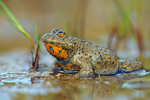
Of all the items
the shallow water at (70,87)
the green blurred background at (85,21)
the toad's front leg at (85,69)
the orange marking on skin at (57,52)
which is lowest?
the shallow water at (70,87)

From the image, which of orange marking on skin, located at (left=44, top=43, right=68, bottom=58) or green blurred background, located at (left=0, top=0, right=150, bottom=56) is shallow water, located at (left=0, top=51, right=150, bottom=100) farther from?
green blurred background, located at (left=0, top=0, right=150, bottom=56)

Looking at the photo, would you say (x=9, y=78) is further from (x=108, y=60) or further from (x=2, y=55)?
(x=2, y=55)

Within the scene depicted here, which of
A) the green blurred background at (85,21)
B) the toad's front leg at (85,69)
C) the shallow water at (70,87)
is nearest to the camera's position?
the shallow water at (70,87)

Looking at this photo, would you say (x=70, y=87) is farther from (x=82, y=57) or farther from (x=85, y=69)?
(x=82, y=57)

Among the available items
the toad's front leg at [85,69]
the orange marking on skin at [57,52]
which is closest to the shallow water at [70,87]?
the toad's front leg at [85,69]

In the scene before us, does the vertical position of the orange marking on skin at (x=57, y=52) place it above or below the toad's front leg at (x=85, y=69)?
above

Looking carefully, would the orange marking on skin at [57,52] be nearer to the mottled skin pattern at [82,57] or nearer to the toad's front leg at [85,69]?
the mottled skin pattern at [82,57]

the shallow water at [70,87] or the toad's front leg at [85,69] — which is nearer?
the shallow water at [70,87]

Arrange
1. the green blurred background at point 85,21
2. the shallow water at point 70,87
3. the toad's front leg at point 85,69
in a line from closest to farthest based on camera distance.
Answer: the shallow water at point 70,87 < the toad's front leg at point 85,69 < the green blurred background at point 85,21
